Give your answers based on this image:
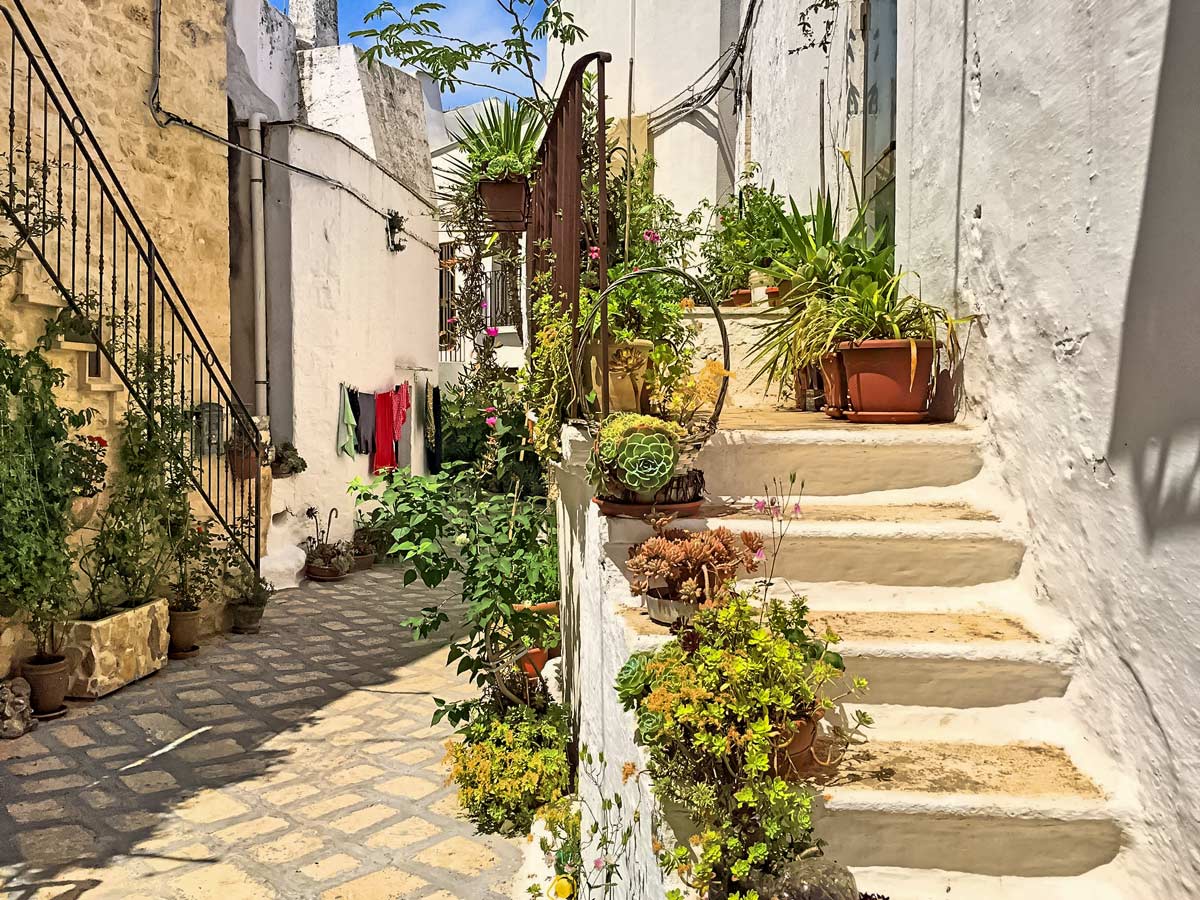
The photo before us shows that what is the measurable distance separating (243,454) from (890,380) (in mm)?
6255

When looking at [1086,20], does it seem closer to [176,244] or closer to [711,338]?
[711,338]

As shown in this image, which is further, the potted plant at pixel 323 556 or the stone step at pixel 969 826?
the potted plant at pixel 323 556

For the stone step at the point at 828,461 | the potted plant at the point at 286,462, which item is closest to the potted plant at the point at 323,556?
the potted plant at the point at 286,462

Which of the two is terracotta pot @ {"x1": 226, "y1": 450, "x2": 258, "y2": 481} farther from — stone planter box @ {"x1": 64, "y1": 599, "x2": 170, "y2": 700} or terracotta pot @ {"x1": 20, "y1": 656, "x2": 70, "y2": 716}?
terracotta pot @ {"x1": 20, "y1": 656, "x2": 70, "y2": 716}

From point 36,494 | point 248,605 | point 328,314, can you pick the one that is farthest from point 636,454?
point 328,314

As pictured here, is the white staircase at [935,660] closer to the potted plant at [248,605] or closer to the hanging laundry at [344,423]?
the potted plant at [248,605]

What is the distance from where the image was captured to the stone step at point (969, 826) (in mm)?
2047

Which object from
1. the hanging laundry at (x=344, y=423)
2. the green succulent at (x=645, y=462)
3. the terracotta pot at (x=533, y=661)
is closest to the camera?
the green succulent at (x=645, y=462)

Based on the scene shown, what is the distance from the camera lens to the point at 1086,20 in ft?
8.26

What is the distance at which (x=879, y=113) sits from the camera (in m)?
5.63

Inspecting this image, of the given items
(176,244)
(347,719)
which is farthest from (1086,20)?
(176,244)

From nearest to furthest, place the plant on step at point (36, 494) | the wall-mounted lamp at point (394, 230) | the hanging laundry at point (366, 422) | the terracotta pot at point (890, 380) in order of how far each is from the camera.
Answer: the terracotta pot at point (890, 380) < the plant on step at point (36, 494) < the hanging laundry at point (366, 422) < the wall-mounted lamp at point (394, 230)

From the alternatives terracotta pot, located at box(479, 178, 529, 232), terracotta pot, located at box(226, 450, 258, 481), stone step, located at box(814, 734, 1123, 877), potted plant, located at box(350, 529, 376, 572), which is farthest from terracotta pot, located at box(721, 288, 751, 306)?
potted plant, located at box(350, 529, 376, 572)

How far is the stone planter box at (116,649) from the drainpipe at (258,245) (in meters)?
3.65
